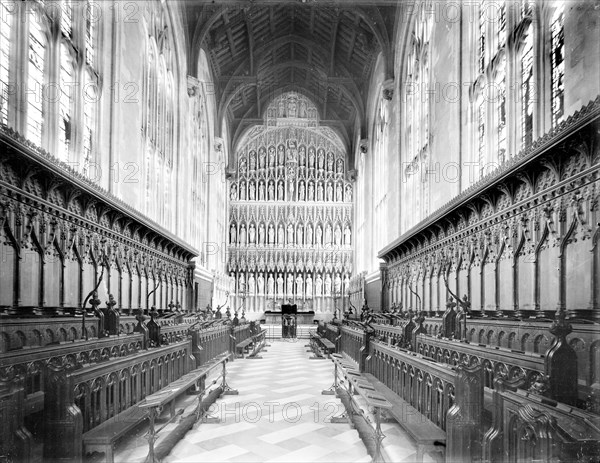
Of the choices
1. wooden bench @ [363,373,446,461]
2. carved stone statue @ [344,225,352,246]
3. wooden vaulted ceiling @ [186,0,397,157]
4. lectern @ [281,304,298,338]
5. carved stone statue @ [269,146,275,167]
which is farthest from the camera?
carved stone statue @ [269,146,275,167]

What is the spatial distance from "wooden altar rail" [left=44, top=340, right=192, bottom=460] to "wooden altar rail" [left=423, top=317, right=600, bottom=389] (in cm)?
409

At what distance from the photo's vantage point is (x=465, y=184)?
38.4 feet

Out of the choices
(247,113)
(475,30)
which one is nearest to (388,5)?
(475,30)

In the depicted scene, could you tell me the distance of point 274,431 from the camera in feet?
18.6

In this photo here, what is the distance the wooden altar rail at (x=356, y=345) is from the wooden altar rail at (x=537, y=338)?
167 cm

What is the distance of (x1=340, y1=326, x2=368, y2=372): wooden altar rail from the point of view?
815 centimetres

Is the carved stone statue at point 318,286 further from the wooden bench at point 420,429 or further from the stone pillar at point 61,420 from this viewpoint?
the stone pillar at point 61,420

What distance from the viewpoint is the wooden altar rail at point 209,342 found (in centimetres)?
862

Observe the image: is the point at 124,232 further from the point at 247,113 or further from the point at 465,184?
the point at 247,113

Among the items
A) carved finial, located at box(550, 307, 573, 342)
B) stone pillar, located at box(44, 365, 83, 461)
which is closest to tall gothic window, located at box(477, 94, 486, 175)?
carved finial, located at box(550, 307, 573, 342)

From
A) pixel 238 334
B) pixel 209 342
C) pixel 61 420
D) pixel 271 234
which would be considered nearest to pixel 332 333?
pixel 238 334

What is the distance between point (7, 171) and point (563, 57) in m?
8.14

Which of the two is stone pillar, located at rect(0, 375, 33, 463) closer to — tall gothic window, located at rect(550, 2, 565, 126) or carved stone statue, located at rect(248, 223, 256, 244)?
tall gothic window, located at rect(550, 2, 565, 126)

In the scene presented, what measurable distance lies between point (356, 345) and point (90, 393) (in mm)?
6524
